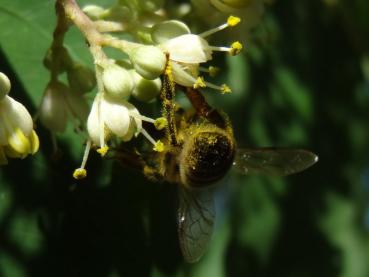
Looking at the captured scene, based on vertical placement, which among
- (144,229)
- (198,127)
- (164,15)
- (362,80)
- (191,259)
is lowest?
(362,80)

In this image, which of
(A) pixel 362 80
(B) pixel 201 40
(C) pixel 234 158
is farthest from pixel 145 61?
(A) pixel 362 80

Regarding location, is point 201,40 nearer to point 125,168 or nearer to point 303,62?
point 125,168

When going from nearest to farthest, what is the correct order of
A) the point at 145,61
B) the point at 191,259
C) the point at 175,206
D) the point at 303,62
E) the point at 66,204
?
the point at 145,61 → the point at 191,259 → the point at 66,204 → the point at 175,206 → the point at 303,62

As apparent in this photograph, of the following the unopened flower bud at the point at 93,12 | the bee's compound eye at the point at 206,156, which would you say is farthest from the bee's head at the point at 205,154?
the unopened flower bud at the point at 93,12

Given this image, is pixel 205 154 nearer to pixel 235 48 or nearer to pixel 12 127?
pixel 235 48

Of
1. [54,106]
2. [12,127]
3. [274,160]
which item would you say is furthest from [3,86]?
[274,160]
